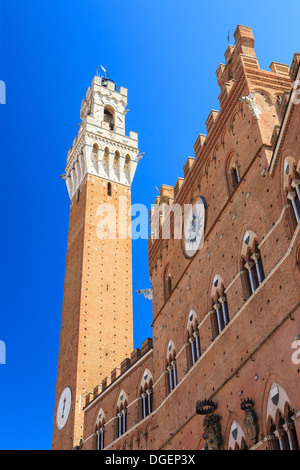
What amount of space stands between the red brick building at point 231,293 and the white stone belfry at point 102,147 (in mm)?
16814

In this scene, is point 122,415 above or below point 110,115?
below

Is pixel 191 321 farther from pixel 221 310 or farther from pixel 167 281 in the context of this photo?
pixel 167 281

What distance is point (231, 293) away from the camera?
12.8 meters

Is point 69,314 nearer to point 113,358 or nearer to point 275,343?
point 113,358

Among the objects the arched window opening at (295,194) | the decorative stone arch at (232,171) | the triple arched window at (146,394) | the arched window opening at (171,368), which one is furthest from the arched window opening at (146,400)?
the arched window opening at (295,194)

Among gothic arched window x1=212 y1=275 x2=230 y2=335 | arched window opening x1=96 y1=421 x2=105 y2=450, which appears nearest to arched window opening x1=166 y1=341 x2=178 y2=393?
gothic arched window x1=212 y1=275 x2=230 y2=335

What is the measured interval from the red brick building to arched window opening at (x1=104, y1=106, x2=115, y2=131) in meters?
21.1

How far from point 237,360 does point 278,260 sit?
8.51ft

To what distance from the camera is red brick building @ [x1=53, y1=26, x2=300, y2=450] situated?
10547mm

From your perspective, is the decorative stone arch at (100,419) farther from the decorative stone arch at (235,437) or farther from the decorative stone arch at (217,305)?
the decorative stone arch at (235,437)

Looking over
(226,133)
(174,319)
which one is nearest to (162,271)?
(174,319)

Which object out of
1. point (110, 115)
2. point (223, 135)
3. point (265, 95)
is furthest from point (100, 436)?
point (110, 115)

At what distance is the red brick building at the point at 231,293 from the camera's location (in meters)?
10.5

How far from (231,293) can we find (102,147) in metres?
25.6
